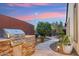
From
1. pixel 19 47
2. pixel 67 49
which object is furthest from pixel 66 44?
pixel 19 47

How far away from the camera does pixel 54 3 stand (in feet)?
7.04

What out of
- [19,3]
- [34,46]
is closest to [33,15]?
[19,3]

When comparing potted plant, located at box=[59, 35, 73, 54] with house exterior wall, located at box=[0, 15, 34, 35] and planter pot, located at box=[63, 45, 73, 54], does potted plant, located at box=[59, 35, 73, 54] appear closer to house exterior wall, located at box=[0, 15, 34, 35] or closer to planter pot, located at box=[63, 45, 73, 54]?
planter pot, located at box=[63, 45, 73, 54]

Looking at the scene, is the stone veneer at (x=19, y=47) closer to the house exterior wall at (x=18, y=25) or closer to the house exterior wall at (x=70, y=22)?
the house exterior wall at (x=18, y=25)

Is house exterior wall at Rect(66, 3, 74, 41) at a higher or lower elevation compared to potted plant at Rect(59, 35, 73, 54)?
higher

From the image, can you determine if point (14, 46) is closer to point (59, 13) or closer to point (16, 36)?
point (16, 36)

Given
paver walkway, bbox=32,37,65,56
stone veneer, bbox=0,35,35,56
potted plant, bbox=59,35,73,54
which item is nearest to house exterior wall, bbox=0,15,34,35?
stone veneer, bbox=0,35,35,56

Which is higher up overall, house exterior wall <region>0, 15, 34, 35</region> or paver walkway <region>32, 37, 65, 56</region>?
house exterior wall <region>0, 15, 34, 35</region>

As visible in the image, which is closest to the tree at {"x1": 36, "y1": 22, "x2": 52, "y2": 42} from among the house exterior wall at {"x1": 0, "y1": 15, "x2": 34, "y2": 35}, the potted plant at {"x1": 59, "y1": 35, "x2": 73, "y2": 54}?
the house exterior wall at {"x1": 0, "y1": 15, "x2": 34, "y2": 35}

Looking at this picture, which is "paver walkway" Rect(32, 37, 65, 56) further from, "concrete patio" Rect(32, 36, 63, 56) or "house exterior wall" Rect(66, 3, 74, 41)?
"house exterior wall" Rect(66, 3, 74, 41)

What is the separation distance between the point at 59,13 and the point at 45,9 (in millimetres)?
196

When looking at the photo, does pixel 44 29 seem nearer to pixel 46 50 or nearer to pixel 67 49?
pixel 46 50

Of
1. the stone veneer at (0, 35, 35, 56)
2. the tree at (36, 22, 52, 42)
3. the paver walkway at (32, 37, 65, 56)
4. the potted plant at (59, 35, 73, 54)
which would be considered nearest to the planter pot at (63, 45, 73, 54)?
the potted plant at (59, 35, 73, 54)

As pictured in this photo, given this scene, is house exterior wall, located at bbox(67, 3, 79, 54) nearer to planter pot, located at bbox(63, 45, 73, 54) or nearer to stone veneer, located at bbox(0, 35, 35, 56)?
planter pot, located at bbox(63, 45, 73, 54)
